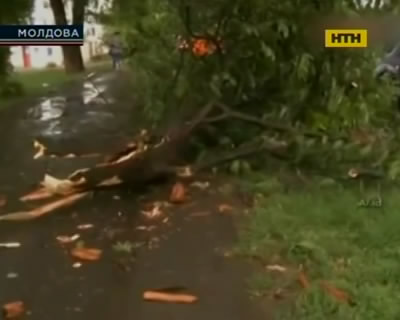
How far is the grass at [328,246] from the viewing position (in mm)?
3250

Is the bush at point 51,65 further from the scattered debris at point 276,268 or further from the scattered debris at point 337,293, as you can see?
the scattered debris at point 337,293

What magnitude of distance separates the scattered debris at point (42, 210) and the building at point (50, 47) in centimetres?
127

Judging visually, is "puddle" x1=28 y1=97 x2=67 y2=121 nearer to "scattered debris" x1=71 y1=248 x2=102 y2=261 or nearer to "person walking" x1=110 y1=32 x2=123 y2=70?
"person walking" x1=110 y1=32 x2=123 y2=70


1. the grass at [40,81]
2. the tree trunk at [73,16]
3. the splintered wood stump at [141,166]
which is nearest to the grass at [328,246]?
the splintered wood stump at [141,166]

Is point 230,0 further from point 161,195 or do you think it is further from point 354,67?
A: point 161,195

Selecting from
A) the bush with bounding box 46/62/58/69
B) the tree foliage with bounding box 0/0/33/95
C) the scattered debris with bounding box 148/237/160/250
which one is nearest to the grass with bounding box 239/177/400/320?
the scattered debris with bounding box 148/237/160/250

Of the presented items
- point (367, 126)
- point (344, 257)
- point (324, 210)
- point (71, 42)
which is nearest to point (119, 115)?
point (71, 42)

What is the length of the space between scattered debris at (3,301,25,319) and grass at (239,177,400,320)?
1045 millimetres

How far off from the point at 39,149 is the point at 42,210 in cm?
199

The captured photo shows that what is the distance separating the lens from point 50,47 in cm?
592

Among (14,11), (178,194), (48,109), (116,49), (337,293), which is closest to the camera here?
(337,293)

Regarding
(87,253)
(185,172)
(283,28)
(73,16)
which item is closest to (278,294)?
(87,253)

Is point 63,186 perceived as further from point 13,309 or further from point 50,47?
point 13,309

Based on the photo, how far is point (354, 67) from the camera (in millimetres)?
5562
